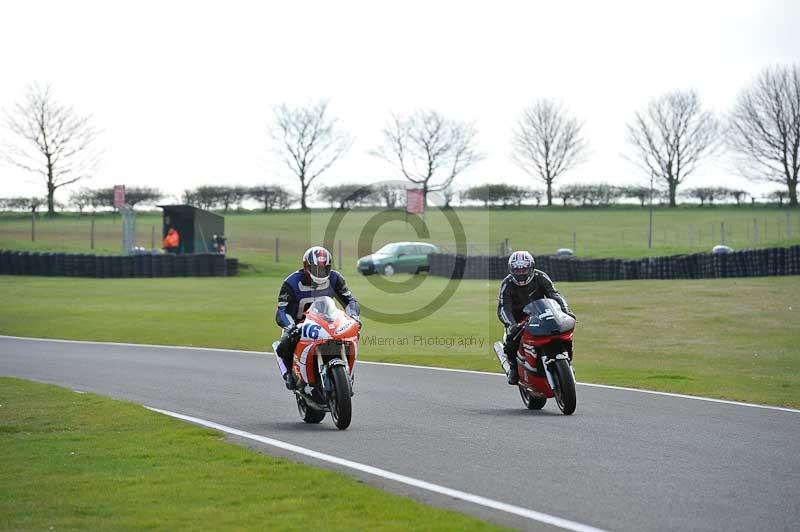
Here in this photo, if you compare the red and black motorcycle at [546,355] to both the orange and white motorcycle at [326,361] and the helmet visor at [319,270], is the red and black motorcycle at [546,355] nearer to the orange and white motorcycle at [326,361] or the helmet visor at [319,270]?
the orange and white motorcycle at [326,361]

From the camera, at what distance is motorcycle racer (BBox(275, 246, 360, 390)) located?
433 inches

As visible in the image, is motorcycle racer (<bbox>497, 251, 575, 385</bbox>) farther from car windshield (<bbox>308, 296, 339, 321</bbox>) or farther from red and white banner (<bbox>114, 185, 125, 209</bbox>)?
red and white banner (<bbox>114, 185, 125, 209</bbox>)

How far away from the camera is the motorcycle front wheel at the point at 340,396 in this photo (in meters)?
10.2

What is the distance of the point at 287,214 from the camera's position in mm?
83312

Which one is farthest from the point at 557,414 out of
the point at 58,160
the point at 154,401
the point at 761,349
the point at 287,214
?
the point at 287,214

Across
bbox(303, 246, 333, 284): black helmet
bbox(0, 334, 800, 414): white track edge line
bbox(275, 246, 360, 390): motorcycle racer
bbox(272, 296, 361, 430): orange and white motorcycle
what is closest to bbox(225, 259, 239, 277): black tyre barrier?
bbox(0, 334, 800, 414): white track edge line

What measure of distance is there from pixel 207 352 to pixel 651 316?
11073 mm

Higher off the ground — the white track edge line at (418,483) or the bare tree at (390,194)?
the bare tree at (390,194)

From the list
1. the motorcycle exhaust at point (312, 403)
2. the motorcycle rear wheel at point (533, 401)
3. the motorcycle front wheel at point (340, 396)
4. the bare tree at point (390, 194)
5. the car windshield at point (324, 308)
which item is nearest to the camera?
the motorcycle front wheel at point (340, 396)

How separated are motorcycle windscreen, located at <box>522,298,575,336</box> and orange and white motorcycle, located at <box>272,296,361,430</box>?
2153 millimetres

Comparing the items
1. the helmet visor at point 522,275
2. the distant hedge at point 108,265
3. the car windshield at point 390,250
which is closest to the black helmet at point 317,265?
the helmet visor at point 522,275

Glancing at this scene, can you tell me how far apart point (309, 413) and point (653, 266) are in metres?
27.1

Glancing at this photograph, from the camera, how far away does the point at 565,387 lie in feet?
37.4

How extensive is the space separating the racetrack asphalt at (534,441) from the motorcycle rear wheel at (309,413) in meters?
0.10
